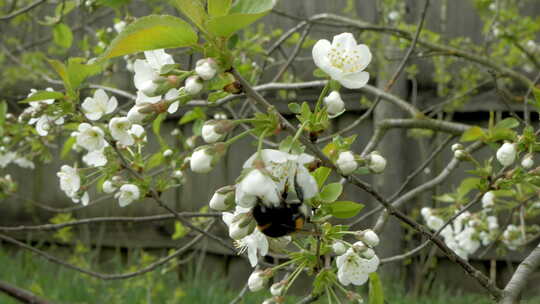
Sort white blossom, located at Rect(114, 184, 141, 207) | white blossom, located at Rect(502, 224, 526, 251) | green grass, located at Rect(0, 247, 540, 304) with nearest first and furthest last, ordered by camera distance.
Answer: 1. white blossom, located at Rect(114, 184, 141, 207)
2. white blossom, located at Rect(502, 224, 526, 251)
3. green grass, located at Rect(0, 247, 540, 304)

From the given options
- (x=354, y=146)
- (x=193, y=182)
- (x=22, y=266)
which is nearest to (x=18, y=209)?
(x=22, y=266)

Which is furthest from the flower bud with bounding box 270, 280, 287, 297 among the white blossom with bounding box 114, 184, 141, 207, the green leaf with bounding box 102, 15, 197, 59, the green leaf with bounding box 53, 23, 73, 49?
the green leaf with bounding box 53, 23, 73, 49

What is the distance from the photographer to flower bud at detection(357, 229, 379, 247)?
2.85 feet

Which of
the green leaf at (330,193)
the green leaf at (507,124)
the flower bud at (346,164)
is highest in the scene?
the flower bud at (346,164)

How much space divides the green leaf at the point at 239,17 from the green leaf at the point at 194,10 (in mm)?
28

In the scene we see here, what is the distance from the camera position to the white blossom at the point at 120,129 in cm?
111

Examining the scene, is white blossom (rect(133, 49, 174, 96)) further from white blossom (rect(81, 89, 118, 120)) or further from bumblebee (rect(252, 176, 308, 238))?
white blossom (rect(81, 89, 118, 120))

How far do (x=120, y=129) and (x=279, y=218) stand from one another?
1.80ft

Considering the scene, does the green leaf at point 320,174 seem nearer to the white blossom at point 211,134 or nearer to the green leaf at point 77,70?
the white blossom at point 211,134

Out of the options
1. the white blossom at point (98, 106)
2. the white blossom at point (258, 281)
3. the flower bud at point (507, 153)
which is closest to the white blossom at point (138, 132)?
the white blossom at point (98, 106)

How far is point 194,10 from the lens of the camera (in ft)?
2.26

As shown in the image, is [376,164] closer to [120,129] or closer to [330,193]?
[330,193]

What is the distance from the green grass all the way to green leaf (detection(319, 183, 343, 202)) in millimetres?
1992

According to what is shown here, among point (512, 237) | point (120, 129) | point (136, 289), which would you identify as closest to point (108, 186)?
point (120, 129)
